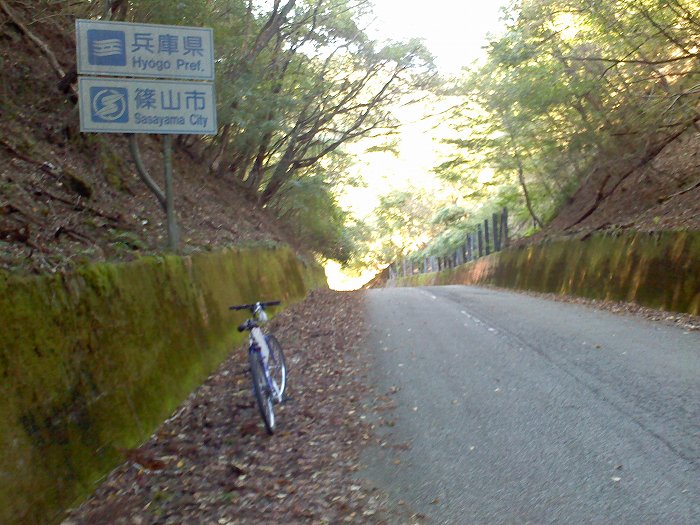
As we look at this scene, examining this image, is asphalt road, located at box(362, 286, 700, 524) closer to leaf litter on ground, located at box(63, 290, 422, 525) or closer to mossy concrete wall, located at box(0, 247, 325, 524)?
Answer: leaf litter on ground, located at box(63, 290, 422, 525)

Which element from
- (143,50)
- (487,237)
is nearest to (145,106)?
(143,50)

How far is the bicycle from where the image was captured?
6.51m

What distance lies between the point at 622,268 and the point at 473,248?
907 inches

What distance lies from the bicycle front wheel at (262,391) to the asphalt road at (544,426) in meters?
1.11

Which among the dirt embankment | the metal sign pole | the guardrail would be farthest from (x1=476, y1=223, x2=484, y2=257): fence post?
the metal sign pole

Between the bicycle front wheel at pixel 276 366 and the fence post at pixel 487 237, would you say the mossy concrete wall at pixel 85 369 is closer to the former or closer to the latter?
the bicycle front wheel at pixel 276 366

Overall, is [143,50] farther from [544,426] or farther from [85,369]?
[544,426]

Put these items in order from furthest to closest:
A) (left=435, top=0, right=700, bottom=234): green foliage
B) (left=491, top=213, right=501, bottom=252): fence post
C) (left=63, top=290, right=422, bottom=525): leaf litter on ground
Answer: (left=491, top=213, right=501, bottom=252): fence post
(left=435, top=0, right=700, bottom=234): green foliage
(left=63, top=290, right=422, bottom=525): leaf litter on ground

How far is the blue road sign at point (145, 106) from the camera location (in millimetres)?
8492

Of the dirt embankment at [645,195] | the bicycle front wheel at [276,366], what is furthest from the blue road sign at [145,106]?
the dirt embankment at [645,195]

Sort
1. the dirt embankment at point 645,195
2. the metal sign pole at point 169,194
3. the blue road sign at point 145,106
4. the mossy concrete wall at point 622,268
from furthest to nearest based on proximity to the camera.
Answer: the dirt embankment at point 645,195 < the mossy concrete wall at point 622,268 < the metal sign pole at point 169,194 < the blue road sign at point 145,106

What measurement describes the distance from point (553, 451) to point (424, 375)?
3162 mm

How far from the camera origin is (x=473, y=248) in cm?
3853

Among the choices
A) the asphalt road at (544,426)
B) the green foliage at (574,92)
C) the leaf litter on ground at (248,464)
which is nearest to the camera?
the asphalt road at (544,426)
